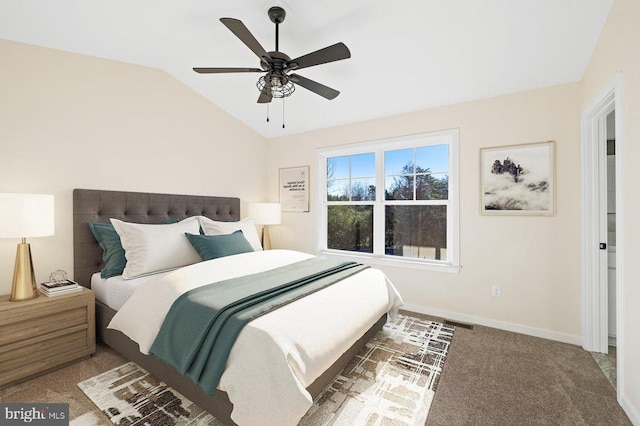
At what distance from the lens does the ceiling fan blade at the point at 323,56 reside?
5.94 ft

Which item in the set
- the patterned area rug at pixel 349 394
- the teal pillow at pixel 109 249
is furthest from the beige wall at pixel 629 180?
the teal pillow at pixel 109 249

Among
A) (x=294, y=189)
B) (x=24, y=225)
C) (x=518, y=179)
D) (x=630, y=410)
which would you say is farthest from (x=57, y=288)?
(x=518, y=179)

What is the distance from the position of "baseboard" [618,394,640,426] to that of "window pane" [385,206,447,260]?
1.73m

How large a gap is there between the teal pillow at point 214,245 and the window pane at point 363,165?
6.21ft

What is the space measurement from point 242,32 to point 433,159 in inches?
97.4

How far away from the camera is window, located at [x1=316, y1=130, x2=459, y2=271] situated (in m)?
3.32

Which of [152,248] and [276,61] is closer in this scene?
[276,61]

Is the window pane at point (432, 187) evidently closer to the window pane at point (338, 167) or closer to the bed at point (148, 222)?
the window pane at point (338, 167)

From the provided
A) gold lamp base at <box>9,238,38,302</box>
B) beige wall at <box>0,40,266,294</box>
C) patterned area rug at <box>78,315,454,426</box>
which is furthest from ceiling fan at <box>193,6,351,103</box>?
patterned area rug at <box>78,315,454,426</box>

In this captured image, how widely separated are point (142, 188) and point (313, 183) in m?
2.11

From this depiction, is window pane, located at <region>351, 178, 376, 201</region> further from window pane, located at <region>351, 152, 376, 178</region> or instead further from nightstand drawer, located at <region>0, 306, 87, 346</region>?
nightstand drawer, located at <region>0, 306, 87, 346</region>

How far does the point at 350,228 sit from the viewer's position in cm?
405

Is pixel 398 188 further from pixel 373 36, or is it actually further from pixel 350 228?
pixel 373 36

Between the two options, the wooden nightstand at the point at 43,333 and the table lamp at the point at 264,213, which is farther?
the table lamp at the point at 264,213
